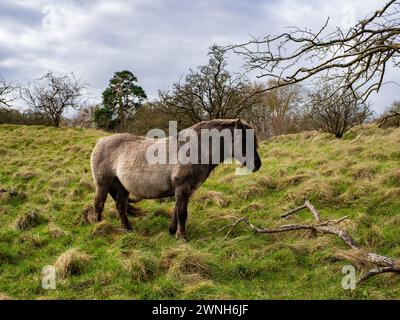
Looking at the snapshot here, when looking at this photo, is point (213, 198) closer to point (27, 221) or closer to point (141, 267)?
point (141, 267)

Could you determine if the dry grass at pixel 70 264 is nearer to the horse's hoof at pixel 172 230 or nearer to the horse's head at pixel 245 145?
the horse's hoof at pixel 172 230

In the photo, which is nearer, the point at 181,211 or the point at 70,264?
the point at 70,264

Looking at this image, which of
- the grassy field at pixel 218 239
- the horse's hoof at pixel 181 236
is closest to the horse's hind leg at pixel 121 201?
the grassy field at pixel 218 239

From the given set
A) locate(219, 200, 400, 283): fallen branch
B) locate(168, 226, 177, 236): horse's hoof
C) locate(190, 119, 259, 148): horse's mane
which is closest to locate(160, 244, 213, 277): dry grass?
locate(219, 200, 400, 283): fallen branch

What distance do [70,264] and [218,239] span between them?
2.35 metres

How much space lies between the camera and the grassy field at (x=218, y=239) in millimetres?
4570

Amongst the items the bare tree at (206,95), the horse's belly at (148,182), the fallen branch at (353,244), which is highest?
the bare tree at (206,95)

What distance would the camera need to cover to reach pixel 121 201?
7.31 meters

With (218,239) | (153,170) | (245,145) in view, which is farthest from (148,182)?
(245,145)

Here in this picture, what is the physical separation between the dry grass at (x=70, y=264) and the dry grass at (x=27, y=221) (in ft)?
8.17

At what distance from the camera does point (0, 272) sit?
5422mm

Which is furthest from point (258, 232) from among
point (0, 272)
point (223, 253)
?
point (0, 272)

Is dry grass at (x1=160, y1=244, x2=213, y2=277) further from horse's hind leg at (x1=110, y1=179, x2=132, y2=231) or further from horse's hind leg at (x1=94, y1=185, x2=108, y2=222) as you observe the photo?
horse's hind leg at (x1=94, y1=185, x2=108, y2=222)
